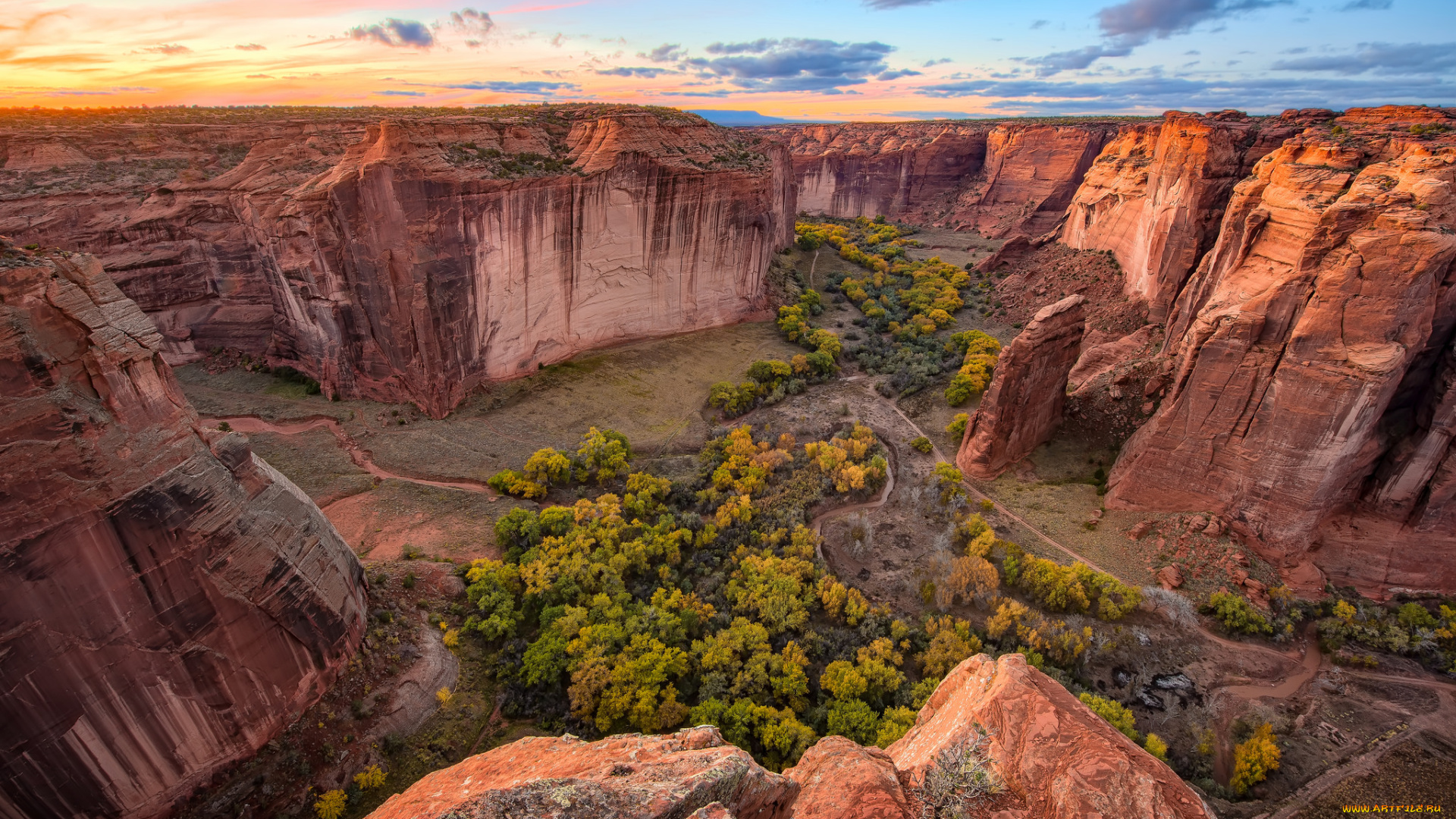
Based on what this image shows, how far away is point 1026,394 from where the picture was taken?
28.6 metres

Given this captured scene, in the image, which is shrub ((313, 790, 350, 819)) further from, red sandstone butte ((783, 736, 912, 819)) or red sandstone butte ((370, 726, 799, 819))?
red sandstone butte ((783, 736, 912, 819))

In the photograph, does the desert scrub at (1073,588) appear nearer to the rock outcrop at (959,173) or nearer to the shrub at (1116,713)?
the shrub at (1116,713)

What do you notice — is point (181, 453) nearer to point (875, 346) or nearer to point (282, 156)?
point (282, 156)

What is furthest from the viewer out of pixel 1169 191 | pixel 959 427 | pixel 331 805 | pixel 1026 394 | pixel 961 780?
pixel 1169 191

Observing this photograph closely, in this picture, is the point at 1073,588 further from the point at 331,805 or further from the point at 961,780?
the point at 331,805

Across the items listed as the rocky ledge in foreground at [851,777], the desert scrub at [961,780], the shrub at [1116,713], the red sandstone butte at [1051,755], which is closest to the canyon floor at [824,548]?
the shrub at [1116,713]

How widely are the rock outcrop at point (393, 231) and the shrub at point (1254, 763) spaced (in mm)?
35421

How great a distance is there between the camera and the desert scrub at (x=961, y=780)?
340 inches

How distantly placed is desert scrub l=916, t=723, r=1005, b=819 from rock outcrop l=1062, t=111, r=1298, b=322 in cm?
3704

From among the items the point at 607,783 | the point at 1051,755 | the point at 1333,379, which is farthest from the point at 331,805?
the point at 1333,379

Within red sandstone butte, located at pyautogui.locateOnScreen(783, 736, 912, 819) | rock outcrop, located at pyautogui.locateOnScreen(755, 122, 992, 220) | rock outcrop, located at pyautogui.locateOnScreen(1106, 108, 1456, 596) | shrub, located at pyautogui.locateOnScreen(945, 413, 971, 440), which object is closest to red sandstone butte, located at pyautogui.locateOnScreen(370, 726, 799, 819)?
red sandstone butte, located at pyautogui.locateOnScreen(783, 736, 912, 819)

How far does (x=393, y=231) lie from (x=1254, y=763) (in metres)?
38.3

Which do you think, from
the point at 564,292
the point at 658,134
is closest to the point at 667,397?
the point at 564,292

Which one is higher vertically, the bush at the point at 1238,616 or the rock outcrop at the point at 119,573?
the rock outcrop at the point at 119,573
